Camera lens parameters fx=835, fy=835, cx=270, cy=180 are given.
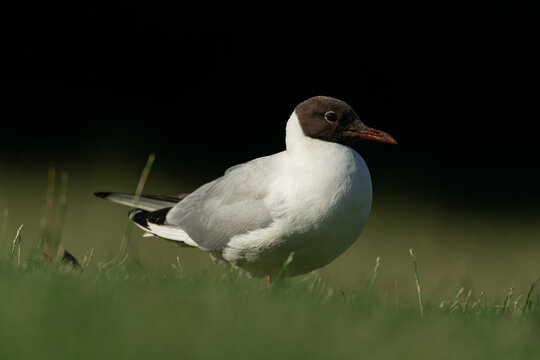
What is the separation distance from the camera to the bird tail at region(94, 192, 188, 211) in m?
5.48

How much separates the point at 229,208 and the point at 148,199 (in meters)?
1.07

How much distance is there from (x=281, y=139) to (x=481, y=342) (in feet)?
26.0

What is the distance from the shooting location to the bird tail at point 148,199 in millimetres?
5477

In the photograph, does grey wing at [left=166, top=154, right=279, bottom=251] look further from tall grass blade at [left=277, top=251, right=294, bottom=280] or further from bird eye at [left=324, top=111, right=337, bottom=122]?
bird eye at [left=324, top=111, right=337, bottom=122]

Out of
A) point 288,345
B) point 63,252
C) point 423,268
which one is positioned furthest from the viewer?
point 423,268

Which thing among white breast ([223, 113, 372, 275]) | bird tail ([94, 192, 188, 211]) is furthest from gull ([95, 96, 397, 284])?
bird tail ([94, 192, 188, 211])

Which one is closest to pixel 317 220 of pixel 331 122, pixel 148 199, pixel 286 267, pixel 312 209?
pixel 312 209

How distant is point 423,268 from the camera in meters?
7.30

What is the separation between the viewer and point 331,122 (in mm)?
4543

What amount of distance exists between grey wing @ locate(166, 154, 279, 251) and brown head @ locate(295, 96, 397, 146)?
287mm

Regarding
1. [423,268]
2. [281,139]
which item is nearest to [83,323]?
[423,268]

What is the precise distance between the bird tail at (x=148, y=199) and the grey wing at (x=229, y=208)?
31 centimetres

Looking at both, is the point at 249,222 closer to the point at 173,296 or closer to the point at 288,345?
the point at 173,296

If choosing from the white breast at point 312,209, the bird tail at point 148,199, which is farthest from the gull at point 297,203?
the bird tail at point 148,199
